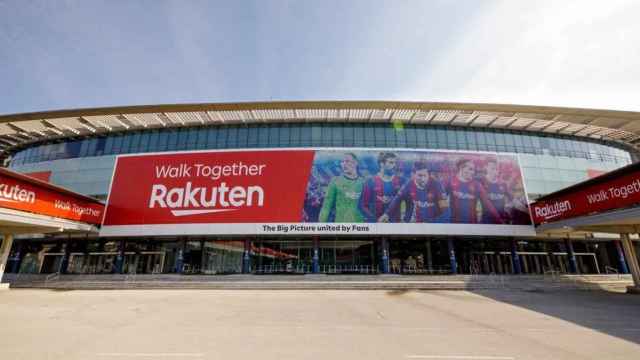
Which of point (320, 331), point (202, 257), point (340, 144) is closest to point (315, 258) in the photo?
point (202, 257)

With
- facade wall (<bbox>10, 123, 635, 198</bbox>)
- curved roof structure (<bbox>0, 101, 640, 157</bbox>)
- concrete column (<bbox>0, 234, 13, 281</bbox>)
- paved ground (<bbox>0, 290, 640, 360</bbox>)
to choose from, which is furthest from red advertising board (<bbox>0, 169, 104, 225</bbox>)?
curved roof structure (<bbox>0, 101, 640, 157</bbox>)

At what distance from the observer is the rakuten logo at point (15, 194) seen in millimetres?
17438

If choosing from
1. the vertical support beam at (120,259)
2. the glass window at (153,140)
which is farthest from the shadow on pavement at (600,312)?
the glass window at (153,140)

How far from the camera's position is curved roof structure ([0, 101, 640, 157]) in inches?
1070

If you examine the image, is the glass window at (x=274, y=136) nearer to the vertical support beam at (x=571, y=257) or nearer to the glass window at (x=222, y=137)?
the glass window at (x=222, y=137)

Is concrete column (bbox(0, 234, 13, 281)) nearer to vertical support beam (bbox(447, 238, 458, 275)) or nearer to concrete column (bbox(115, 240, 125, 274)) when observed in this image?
concrete column (bbox(115, 240, 125, 274))

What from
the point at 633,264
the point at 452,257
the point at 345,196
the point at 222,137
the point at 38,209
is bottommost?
the point at 633,264

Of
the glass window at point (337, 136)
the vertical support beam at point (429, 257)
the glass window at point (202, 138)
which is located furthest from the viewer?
the glass window at point (202, 138)

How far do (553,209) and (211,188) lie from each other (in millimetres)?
29854

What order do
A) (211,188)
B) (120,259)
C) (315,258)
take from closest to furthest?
(315,258)
(211,188)
(120,259)

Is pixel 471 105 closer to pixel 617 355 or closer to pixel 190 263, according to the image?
pixel 617 355

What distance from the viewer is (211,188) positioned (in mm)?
26453

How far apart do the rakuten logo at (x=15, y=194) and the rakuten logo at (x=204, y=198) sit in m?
8.20

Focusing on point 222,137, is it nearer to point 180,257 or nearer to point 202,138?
point 202,138
